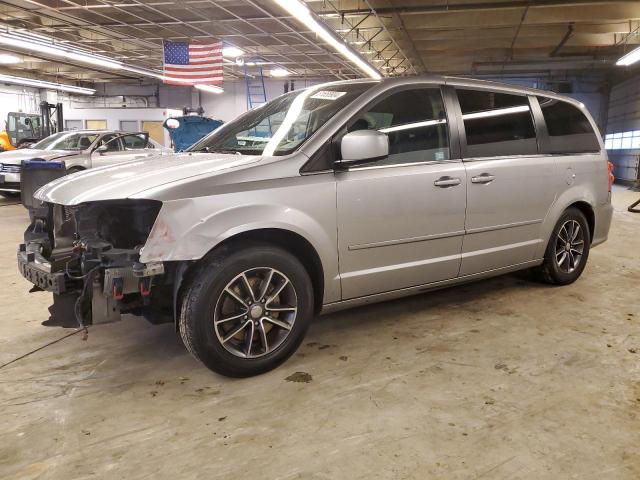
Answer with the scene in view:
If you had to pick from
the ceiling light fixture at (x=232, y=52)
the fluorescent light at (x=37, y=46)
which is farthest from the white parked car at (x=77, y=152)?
the ceiling light fixture at (x=232, y=52)

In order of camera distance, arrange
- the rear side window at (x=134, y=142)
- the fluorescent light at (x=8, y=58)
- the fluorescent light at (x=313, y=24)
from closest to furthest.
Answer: the fluorescent light at (x=313, y=24) < the rear side window at (x=134, y=142) < the fluorescent light at (x=8, y=58)

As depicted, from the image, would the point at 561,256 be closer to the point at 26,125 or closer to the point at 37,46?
the point at 37,46

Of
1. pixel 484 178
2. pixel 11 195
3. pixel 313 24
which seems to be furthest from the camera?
pixel 11 195

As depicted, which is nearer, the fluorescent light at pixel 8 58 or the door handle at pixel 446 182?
the door handle at pixel 446 182

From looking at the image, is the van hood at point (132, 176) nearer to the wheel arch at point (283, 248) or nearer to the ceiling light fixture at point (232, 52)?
the wheel arch at point (283, 248)

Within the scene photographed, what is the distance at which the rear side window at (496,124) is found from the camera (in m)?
3.33

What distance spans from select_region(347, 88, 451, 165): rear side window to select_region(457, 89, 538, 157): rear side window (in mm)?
216

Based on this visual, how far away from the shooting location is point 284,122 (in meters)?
3.02

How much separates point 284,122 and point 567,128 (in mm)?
2437

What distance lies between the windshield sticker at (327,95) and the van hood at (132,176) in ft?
2.29

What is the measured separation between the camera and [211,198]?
2.38 m

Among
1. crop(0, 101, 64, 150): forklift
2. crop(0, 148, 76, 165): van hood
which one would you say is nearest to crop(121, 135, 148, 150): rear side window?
crop(0, 148, 76, 165): van hood

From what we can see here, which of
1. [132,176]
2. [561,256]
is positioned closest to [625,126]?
[561,256]

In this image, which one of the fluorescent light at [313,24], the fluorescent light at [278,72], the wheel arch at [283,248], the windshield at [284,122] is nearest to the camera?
the wheel arch at [283,248]
